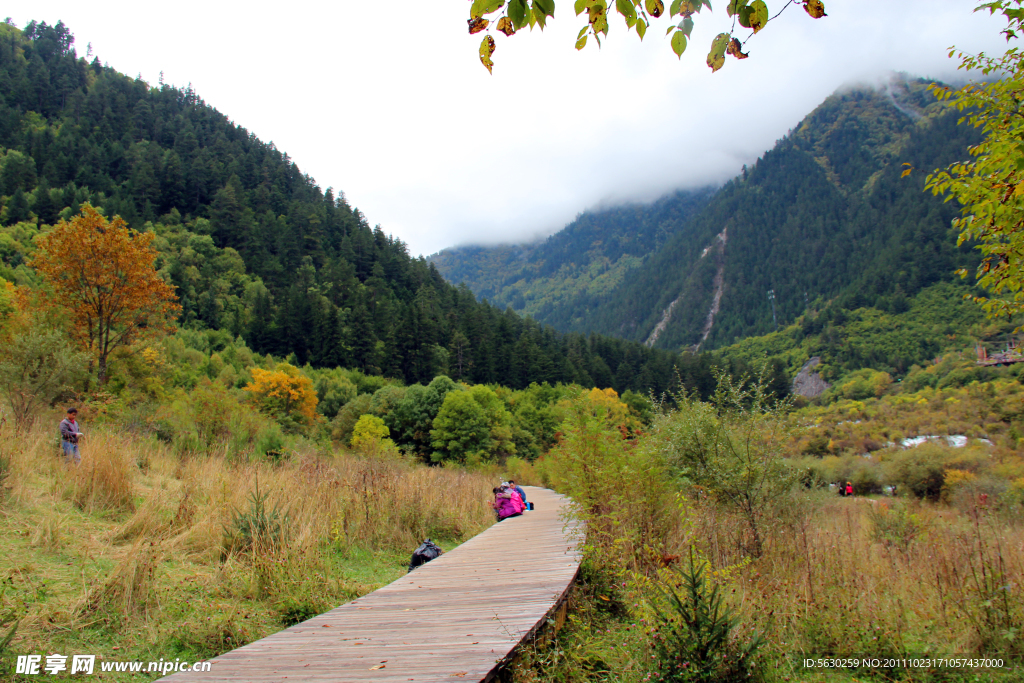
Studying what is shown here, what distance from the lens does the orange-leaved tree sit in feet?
62.7

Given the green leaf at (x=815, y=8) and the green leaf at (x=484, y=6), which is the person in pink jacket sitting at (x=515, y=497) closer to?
the green leaf at (x=484, y=6)

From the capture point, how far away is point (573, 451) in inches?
316

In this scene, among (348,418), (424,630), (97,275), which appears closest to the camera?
(424,630)

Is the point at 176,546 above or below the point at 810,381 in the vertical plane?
below

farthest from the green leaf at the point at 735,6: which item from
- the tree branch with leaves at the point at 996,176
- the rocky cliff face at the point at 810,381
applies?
the rocky cliff face at the point at 810,381

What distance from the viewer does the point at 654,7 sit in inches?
88.7

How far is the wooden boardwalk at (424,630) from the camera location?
9.76 feet

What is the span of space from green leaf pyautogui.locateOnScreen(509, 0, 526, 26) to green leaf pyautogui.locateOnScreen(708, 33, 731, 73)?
0.89 meters

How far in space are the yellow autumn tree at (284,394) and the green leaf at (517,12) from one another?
40.0 m

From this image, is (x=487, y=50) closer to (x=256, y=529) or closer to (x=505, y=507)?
(x=256, y=529)

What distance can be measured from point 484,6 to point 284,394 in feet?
142

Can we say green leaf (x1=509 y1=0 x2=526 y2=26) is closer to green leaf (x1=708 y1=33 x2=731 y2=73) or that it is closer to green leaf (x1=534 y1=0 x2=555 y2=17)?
green leaf (x1=534 y1=0 x2=555 y2=17)

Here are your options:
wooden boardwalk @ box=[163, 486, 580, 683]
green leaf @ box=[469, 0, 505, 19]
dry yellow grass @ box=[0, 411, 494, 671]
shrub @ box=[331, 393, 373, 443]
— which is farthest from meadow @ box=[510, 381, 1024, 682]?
shrub @ box=[331, 393, 373, 443]

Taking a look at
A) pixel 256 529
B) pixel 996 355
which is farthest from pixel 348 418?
pixel 996 355
